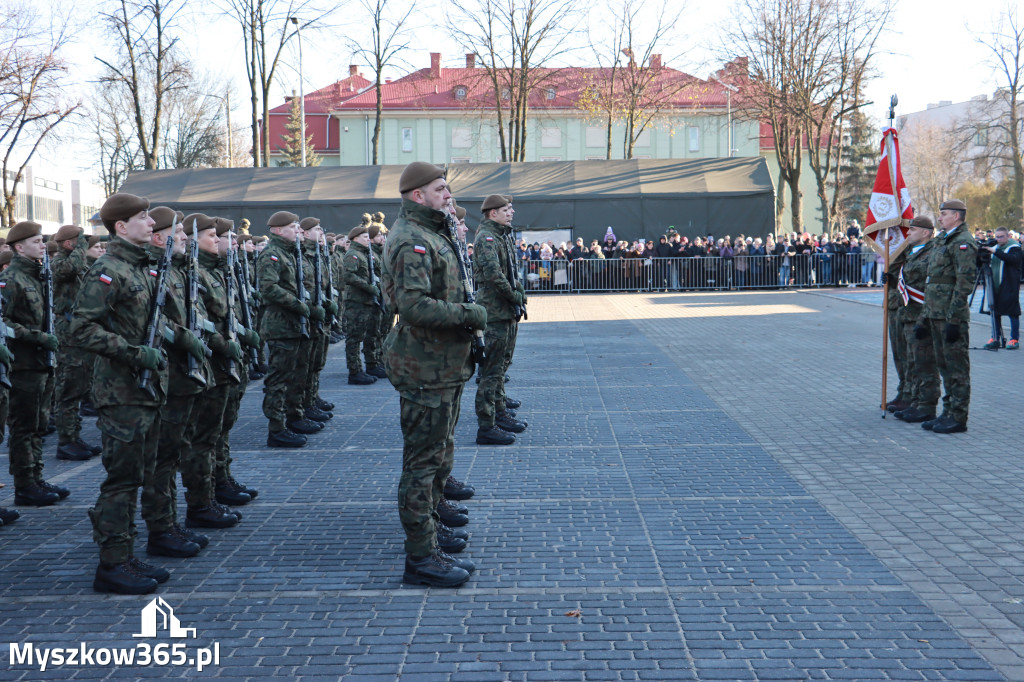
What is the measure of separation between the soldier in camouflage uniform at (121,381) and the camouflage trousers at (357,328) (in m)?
7.85

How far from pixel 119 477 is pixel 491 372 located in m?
4.18

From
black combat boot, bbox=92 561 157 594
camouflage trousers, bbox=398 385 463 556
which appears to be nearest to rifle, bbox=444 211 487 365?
camouflage trousers, bbox=398 385 463 556

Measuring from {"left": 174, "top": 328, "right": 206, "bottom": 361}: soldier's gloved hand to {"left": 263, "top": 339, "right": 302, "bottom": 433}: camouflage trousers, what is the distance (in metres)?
3.29

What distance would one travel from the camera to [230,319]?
6289 mm

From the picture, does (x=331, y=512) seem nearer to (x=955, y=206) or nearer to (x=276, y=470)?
(x=276, y=470)

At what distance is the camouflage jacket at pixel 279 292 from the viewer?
8.66m

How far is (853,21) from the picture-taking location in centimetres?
4144

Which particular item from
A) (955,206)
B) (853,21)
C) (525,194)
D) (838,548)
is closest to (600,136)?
(853,21)

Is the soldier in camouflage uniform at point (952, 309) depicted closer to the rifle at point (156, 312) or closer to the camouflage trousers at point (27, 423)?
the rifle at point (156, 312)

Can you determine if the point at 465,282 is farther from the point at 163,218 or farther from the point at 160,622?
the point at 160,622

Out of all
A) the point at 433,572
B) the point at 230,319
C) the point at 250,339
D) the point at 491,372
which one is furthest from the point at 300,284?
the point at 433,572

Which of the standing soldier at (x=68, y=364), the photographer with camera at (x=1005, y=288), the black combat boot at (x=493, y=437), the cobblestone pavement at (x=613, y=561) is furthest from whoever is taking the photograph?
the photographer with camera at (x=1005, y=288)

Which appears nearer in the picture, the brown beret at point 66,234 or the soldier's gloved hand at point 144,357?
the soldier's gloved hand at point 144,357

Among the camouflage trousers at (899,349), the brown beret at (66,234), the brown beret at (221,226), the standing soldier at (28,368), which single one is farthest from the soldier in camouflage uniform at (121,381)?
the camouflage trousers at (899,349)
